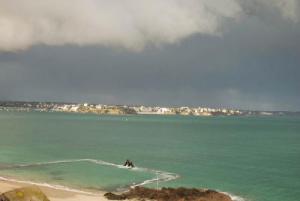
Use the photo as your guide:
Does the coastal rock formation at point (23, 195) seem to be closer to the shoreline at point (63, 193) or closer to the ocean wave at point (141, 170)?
the shoreline at point (63, 193)

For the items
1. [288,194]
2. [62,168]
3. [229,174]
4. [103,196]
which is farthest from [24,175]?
[288,194]

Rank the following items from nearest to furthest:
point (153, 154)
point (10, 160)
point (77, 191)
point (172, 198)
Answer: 1. point (172, 198)
2. point (77, 191)
3. point (10, 160)
4. point (153, 154)

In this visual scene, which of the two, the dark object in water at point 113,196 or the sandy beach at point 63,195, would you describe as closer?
the sandy beach at point 63,195

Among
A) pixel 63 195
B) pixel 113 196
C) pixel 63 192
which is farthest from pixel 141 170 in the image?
pixel 113 196

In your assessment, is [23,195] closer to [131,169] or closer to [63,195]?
[63,195]

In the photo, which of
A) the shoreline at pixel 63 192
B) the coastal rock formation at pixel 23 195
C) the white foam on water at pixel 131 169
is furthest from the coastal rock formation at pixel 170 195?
the coastal rock formation at pixel 23 195

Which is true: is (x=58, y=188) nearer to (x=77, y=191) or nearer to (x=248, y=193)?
(x=77, y=191)
